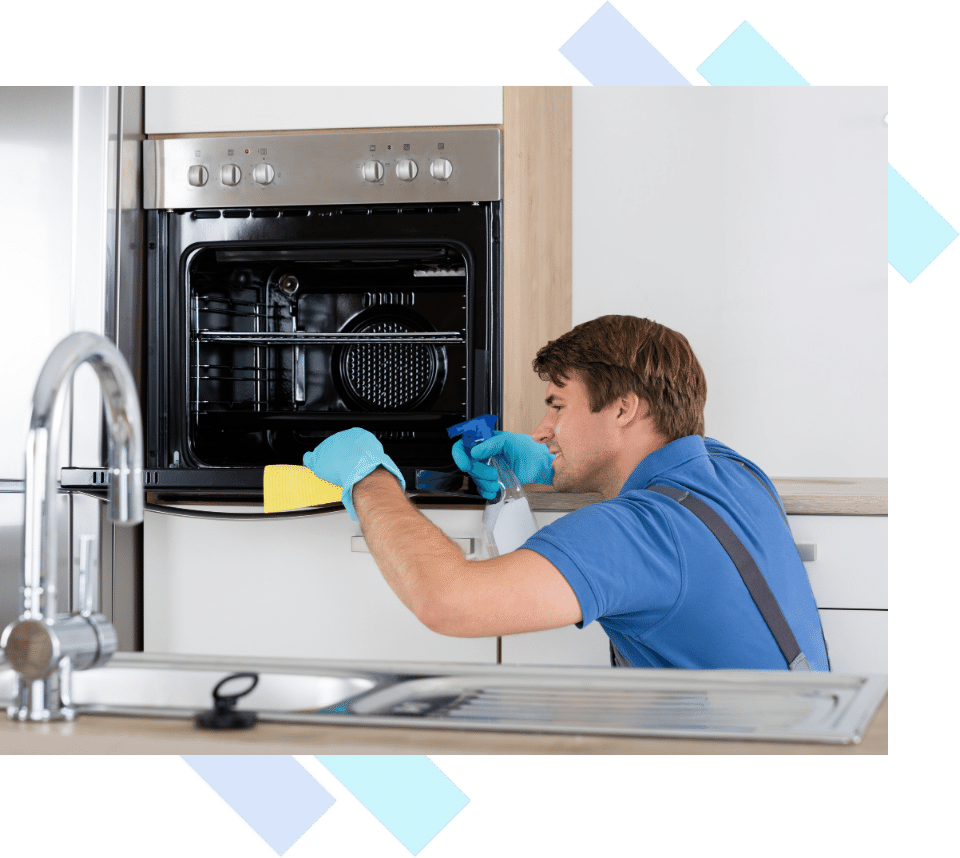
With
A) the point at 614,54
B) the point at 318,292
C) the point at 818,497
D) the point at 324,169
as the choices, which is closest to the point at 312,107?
the point at 324,169

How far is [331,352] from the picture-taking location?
2.15m

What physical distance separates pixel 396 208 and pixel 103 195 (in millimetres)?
588

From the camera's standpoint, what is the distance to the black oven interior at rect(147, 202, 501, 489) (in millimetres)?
1991

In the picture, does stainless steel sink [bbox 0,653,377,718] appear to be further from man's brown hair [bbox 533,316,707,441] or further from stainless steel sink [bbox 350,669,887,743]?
man's brown hair [bbox 533,316,707,441]

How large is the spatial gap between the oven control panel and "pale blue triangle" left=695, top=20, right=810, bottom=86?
446mm

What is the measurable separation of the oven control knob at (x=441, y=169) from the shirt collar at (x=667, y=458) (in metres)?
0.91

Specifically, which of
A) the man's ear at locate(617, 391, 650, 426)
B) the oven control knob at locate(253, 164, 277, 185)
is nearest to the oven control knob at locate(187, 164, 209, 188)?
the oven control knob at locate(253, 164, 277, 185)

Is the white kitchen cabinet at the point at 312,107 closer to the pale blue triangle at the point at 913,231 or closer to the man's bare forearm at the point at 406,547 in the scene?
the pale blue triangle at the point at 913,231

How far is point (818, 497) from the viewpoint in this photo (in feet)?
5.59

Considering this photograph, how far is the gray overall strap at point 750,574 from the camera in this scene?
1142 mm

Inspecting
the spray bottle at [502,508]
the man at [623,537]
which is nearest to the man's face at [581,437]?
the man at [623,537]

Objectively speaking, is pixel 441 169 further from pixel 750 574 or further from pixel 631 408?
pixel 750 574

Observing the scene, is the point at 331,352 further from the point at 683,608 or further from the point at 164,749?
the point at 164,749

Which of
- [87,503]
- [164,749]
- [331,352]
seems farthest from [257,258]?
[164,749]
